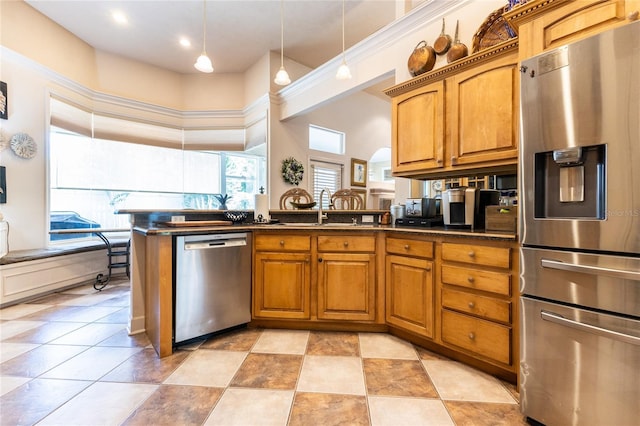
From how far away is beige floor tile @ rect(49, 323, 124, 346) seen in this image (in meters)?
2.23

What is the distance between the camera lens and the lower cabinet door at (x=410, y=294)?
204 cm

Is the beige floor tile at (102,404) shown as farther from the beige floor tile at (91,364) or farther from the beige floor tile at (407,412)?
the beige floor tile at (407,412)

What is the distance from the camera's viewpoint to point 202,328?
7.12ft

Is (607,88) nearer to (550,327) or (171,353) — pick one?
(550,327)

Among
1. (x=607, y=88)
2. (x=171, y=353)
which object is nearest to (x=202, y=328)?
(x=171, y=353)

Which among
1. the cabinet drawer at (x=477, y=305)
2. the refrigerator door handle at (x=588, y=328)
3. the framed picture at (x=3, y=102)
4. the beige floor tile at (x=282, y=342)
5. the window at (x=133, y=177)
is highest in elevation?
the framed picture at (x=3, y=102)

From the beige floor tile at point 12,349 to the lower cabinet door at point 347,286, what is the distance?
221 cm

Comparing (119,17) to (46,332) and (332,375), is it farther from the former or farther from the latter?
(332,375)

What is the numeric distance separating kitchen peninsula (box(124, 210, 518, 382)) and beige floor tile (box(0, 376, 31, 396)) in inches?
27.5

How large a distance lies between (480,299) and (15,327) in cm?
383

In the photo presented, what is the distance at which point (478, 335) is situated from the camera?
176 cm

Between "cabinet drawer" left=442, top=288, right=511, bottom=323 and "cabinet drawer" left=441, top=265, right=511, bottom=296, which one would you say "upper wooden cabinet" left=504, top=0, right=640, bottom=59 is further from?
"cabinet drawer" left=442, top=288, right=511, bottom=323

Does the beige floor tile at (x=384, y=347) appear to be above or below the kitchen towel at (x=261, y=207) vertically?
below

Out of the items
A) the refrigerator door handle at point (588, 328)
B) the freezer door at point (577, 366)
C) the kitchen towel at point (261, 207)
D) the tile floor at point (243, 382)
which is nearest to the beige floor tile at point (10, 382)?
the tile floor at point (243, 382)
